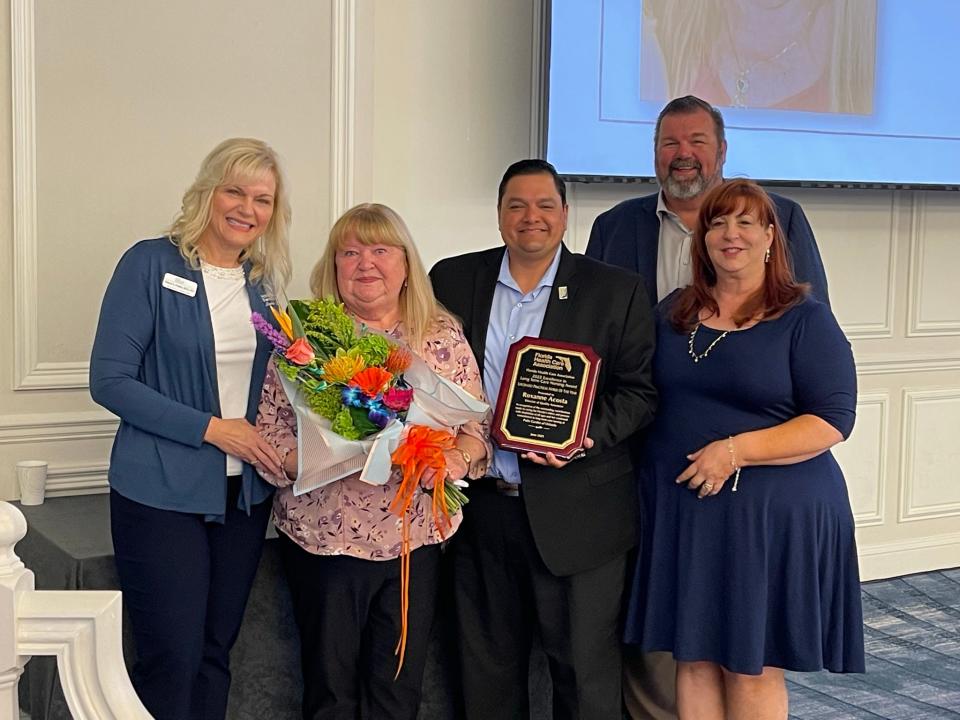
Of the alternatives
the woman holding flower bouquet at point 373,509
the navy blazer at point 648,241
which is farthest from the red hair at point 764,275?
the woman holding flower bouquet at point 373,509

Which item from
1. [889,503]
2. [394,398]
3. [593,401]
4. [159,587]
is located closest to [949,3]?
[889,503]

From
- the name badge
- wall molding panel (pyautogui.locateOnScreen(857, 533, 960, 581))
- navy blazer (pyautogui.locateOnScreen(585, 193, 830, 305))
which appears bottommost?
wall molding panel (pyautogui.locateOnScreen(857, 533, 960, 581))

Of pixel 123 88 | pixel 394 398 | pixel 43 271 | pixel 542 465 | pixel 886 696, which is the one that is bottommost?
pixel 886 696

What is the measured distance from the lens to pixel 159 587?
8.29 ft

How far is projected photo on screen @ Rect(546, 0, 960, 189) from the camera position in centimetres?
446

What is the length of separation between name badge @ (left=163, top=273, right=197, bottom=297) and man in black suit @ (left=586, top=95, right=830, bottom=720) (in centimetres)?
127

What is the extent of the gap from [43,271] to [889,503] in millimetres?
3952

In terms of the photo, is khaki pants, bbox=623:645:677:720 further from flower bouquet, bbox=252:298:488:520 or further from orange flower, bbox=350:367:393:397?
orange flower, bbox=350:367:393:397

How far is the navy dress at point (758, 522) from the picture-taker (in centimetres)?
271

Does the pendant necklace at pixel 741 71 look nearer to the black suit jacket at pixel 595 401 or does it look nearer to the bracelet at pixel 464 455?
the black suit jacket at pixel 595 401

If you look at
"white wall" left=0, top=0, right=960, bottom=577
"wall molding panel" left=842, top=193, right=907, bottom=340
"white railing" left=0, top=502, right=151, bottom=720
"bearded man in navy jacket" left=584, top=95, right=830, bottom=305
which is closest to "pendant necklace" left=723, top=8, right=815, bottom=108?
"white wall" left=0, top=0, right=960, bottom=577

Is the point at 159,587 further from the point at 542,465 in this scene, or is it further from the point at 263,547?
the point at 542,465

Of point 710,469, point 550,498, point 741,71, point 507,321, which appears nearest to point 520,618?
point 550,498

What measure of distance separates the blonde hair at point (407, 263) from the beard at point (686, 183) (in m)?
0.91
